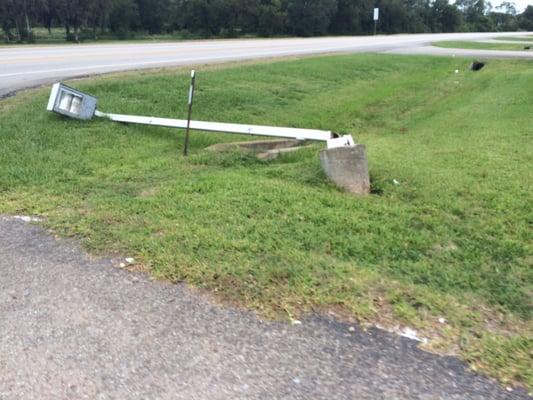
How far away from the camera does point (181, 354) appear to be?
2.82 metres

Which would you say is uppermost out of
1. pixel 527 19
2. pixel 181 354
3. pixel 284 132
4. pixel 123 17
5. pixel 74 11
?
pixel 527 19

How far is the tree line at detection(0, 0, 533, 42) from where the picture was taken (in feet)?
186

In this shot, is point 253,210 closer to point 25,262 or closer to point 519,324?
point 25,262

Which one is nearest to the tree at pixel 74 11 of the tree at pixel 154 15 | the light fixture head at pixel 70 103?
the tree at pixel 154 15

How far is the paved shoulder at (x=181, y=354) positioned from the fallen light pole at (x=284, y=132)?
2.75m

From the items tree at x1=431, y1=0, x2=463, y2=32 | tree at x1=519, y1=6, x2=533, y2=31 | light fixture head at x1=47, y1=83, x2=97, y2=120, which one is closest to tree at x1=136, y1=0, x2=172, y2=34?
tree at x1=431, y1=0, x2=463, y2=32

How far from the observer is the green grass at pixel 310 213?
11.0ft

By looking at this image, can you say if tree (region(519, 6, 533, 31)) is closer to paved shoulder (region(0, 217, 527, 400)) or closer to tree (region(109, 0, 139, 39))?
tree (region(109, 0, 139, 39))

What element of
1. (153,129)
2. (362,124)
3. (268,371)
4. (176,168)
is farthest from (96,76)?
(268,371)

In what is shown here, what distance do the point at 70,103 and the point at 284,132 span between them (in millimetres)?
3369

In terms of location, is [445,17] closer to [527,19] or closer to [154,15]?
[527,19]

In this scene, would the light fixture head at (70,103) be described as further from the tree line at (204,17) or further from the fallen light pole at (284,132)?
the tree line at (204,17)

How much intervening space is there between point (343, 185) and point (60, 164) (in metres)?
3.31

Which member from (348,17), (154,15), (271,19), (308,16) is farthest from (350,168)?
(348,17)
